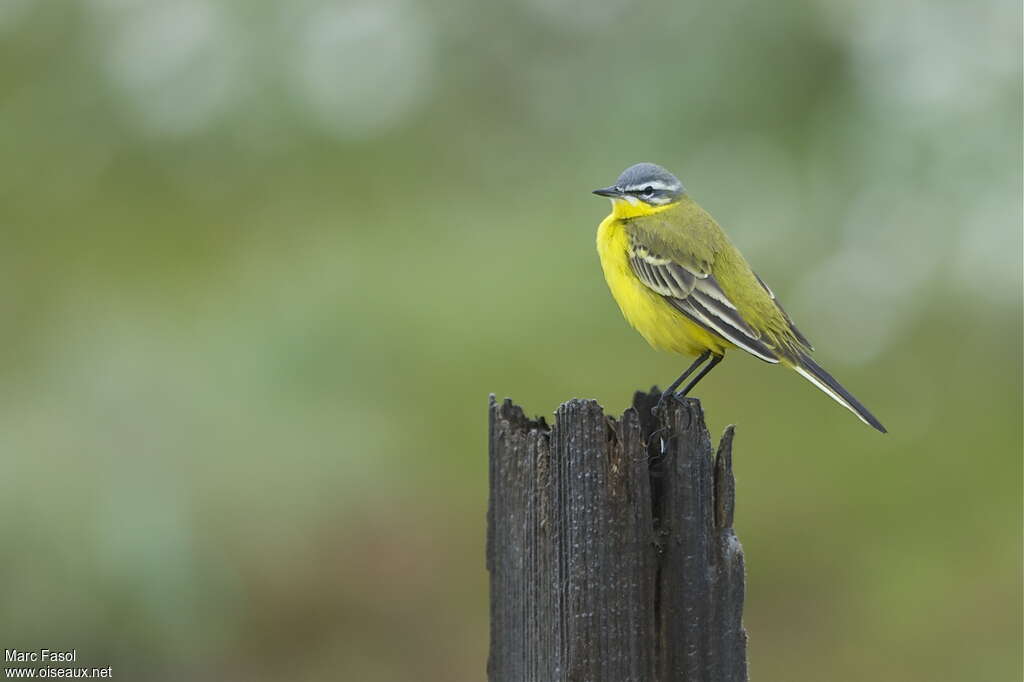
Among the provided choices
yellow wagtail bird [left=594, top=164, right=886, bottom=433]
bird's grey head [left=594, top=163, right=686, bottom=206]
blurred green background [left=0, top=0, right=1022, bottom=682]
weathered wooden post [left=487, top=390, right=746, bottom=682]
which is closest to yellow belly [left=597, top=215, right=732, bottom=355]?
yellow wagtail bird [left=594, top=164, right=886, bottom=433]

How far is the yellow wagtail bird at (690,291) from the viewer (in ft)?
18.6

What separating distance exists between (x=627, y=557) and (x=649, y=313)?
2.60m

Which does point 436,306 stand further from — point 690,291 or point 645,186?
point 690,291

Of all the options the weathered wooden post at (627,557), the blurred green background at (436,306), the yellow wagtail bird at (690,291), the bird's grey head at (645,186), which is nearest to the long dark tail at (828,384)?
the yellow wagtail bird at (690,291)

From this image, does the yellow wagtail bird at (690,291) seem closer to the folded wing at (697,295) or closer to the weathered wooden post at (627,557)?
the folded wing at (697,295)

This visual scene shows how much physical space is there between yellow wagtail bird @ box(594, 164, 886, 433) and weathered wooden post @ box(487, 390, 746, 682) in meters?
2.04

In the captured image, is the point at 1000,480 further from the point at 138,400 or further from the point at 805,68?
the point at 138,400

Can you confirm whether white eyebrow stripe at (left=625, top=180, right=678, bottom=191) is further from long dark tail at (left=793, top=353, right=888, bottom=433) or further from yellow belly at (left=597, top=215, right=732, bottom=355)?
long dark tail at (left=793, top=353, right=888, bottom=433)

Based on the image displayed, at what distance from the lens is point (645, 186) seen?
6480 millimetres

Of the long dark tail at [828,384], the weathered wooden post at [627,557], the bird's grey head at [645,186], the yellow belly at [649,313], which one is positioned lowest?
the weathered wooden post at [627,557]

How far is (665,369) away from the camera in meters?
9.86

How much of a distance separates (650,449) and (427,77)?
1098cm

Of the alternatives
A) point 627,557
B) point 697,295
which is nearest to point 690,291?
point 697,295

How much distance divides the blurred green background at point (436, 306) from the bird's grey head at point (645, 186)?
2781 millimetres
